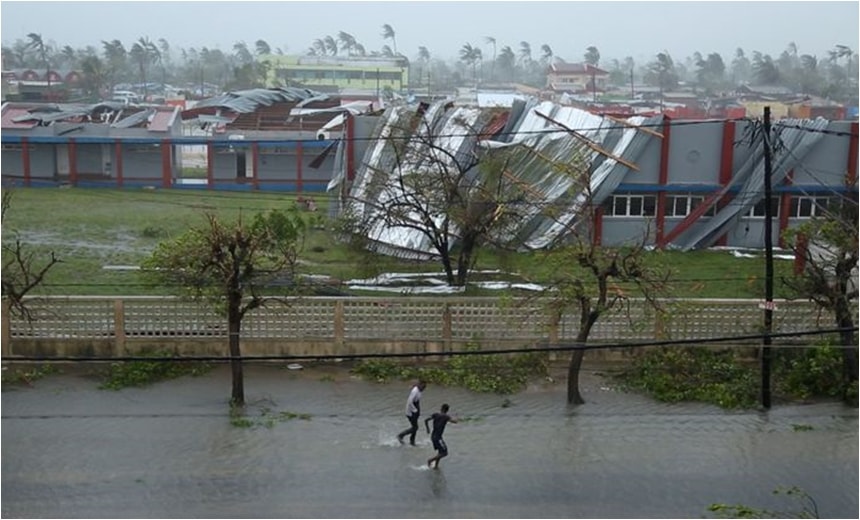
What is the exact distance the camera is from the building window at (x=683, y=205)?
2228 cm

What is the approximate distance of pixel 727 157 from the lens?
71.9 feet

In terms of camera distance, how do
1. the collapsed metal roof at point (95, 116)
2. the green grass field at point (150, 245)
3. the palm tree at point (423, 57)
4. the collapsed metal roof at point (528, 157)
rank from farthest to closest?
the palm tree at point (423, 57), the collapsed metal roof at point (95, 116), the collapsed metal roof at point (528, 157), the green grass field at point (150, 245)

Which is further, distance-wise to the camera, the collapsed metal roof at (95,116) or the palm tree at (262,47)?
the palm tree at (262,47)

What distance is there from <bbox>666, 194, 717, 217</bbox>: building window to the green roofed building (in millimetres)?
82363

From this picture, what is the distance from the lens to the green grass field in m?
17.8

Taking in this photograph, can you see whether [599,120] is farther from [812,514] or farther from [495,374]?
[812,514]

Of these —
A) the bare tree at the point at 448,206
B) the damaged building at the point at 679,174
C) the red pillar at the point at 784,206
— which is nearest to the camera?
the bare tree at the point at 448,206

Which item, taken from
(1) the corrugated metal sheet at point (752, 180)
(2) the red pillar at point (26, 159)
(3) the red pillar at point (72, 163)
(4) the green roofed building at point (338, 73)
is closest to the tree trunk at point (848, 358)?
(1) the corrugated metal sheet at point (752, 180)

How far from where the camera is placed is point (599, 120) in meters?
23.7

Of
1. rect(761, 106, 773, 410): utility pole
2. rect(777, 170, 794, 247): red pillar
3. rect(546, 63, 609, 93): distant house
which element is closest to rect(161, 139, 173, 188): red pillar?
rect(777, 170, 794, 247): red pillar

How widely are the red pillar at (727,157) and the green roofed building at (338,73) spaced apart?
82.7 meters

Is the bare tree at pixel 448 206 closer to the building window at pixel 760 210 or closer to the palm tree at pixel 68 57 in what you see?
the building window at pixel 760 210

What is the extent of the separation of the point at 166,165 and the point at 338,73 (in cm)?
7361

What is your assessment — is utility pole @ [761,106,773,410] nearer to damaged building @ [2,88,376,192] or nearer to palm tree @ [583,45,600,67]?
damaged building @ [2,88,376,192]
